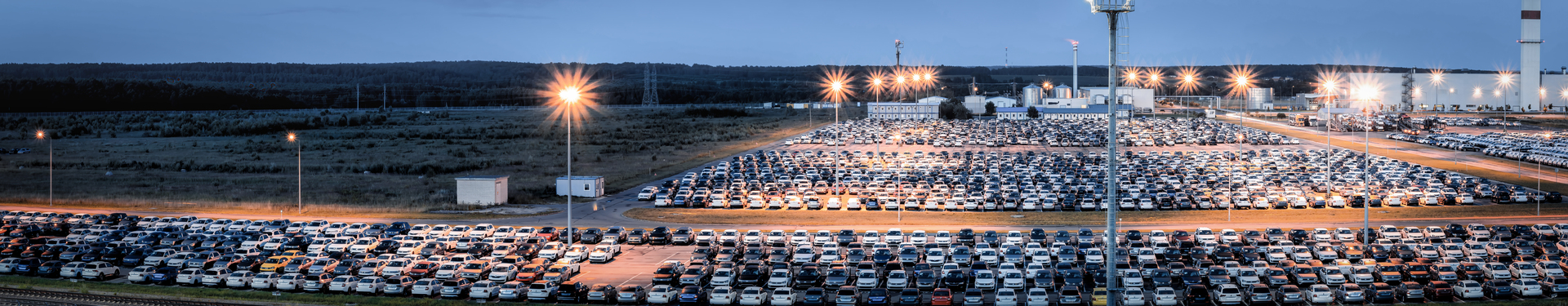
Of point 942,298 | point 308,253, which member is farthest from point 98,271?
point 942,298

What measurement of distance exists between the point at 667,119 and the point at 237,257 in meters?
114

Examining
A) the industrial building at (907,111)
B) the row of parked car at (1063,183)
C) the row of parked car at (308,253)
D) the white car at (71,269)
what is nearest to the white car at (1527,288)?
the row of parked car at (1063,183)

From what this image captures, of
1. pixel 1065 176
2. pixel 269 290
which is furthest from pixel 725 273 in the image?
pixel 1065 176

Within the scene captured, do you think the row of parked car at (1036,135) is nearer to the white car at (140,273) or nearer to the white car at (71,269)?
the white car at (140,273)

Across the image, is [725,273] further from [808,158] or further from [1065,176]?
[808,158]

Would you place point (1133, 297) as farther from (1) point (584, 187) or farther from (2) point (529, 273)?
(1) point (584, 187)

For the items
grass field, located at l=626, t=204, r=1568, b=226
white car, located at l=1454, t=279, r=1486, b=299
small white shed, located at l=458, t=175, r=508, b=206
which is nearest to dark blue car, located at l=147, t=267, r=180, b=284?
grass field, located at l=626, t=204, r=1568, b=226

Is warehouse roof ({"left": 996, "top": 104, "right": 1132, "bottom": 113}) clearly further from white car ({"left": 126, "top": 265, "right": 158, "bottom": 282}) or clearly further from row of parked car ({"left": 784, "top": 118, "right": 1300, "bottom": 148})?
white car ({"left": 126, "top": 265, "right": 158, "bottom": 282})

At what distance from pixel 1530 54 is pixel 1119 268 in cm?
14571

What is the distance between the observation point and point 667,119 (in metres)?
147

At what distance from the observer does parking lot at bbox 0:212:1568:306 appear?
27281 millimetres

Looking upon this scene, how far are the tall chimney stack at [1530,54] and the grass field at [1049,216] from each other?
11312 cm

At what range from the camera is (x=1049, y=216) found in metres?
46.0

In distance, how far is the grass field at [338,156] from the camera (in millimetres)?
56531
